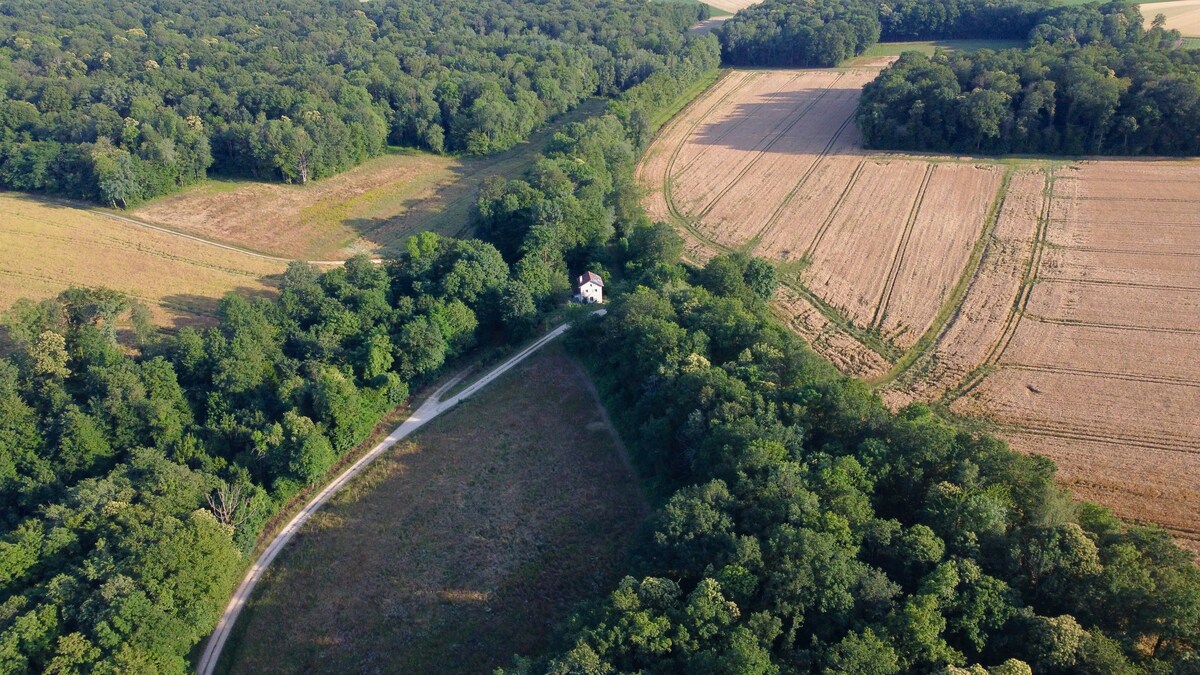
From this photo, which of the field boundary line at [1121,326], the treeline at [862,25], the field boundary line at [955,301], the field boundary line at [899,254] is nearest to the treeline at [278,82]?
the treeline at [862,25]

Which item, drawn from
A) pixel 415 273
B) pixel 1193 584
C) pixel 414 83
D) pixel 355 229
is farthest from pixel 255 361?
pixel 414 83

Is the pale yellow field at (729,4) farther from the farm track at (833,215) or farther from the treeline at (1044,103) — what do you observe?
the farm track at (833,215)

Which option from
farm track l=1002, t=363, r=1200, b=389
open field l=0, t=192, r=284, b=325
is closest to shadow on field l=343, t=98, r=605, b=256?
open field l=0, t=192, r=284, b=325

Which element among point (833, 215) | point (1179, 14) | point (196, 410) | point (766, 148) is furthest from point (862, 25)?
point (196, 410)

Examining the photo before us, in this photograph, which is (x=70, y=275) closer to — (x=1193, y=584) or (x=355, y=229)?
(x=355, y=229)

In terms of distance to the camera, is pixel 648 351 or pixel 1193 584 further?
pixel 648 351

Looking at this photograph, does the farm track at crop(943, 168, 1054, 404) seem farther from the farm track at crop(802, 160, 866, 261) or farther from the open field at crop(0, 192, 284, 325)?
the open field at crop(0, 192, 284, 325)
